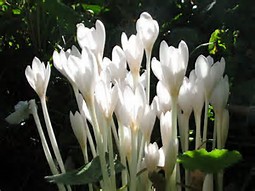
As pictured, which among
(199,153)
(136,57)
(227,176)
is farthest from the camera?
(227,176)

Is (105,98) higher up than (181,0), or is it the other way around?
(181,0)

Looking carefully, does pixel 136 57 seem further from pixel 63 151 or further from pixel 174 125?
pixel 63 151

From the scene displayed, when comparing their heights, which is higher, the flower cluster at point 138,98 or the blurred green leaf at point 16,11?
the blurred green leaf at point 16,11

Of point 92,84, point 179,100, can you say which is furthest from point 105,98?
point 179,100

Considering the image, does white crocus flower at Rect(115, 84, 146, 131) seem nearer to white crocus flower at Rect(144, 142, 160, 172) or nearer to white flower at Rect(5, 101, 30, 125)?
white crocus flower at Rect(144, 142, 160, 172)

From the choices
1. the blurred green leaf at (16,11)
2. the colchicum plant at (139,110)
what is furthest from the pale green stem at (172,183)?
the blurred green leaf at (16,11)

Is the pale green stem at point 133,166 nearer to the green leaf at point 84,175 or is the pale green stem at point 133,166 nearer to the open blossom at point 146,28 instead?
the green leaf at point 84,175

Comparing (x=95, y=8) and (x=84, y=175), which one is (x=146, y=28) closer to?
(x=84, y=175)

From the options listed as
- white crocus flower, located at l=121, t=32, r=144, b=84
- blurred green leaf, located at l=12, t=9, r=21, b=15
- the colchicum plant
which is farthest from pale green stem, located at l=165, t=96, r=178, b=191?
blurred green leaf, located at l=12, t=9, r=21, b=15

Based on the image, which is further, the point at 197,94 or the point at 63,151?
the point at 63,151
